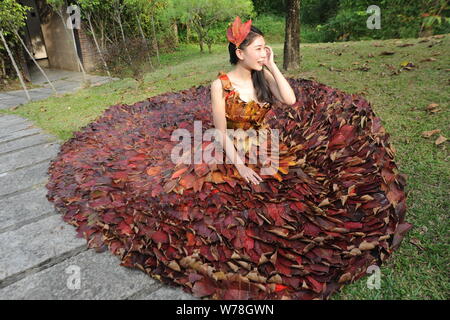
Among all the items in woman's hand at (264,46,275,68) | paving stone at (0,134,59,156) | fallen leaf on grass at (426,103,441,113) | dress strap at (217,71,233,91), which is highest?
woman's hand at (264,46,275,68)

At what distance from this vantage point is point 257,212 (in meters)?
2.20

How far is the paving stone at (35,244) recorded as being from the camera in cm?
229

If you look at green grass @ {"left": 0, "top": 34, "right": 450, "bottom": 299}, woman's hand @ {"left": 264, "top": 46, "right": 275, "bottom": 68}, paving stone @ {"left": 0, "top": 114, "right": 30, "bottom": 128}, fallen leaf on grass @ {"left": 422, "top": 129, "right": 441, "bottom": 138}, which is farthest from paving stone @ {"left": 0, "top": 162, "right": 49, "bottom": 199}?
fallen leaf on grass @ {"left": 422, "top": 129, "right": 441, "bottom": 138}

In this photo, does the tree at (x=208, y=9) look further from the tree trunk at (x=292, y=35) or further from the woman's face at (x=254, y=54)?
the woman's face at (x=254, y=54)

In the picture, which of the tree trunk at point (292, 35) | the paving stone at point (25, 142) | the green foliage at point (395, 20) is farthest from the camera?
the green foliage at point (395, 20)

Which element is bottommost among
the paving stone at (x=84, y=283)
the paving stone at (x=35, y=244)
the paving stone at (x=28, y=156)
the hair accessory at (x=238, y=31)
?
the paving stone at (x=84, y=283)

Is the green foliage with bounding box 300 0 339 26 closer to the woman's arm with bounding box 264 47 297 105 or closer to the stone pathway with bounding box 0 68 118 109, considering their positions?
the stone pathway with bounding box 0 68 118 109

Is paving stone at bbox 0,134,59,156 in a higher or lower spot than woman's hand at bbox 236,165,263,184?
lower

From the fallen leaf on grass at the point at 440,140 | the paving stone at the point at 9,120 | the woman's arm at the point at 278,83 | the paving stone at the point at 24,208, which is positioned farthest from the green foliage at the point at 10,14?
the fallen leaf on grass at the point at 440,140

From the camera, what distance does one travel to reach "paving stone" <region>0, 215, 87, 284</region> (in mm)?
2289

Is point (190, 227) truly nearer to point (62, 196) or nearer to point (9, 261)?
point (9, 261)

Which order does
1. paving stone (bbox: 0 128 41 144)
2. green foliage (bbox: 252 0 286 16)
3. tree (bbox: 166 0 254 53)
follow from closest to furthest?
paving stone (bbox: 0 128 41 144) < tree (bbox: 166 0 254 53) < green foliage (bbox: 252 0 286 16)

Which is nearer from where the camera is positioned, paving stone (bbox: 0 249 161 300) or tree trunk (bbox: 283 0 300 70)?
paving stone (bbox: 0 249 161 300)
